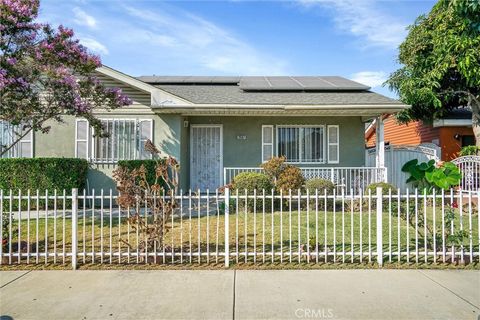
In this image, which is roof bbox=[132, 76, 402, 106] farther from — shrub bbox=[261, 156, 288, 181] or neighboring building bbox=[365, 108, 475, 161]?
neighboring building bbox=[365, 108, 475, 161]

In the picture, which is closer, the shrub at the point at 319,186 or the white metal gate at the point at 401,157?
the shrub at the point at 319,186

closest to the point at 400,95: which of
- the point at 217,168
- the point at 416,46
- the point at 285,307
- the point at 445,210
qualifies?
the point at 416,46

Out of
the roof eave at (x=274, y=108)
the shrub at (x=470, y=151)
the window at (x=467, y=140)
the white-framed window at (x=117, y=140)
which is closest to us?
the roof eave at (x=274, y=108)

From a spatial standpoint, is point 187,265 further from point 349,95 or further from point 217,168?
point 349,95

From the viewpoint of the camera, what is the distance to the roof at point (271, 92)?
12.1m

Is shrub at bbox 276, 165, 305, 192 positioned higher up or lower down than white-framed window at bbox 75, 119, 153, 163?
lower down

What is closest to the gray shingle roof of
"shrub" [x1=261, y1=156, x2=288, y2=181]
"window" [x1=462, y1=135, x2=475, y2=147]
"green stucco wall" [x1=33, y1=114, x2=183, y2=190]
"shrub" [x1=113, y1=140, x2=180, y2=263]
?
"green stucco wall" [x1=33, y1=114, x2=183, y2=190]

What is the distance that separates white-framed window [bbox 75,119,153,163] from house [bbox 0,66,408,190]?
32mm

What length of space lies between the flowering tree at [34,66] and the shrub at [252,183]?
4.34 metres

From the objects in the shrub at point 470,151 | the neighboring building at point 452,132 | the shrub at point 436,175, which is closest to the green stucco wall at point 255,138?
the shrub at point 436,175

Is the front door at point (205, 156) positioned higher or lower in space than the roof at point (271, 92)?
lower

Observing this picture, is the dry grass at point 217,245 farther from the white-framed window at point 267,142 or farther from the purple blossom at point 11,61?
the white-framed window at point 267,142

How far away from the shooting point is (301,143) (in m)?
13.8

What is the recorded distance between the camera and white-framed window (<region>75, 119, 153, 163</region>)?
39.8 feet
